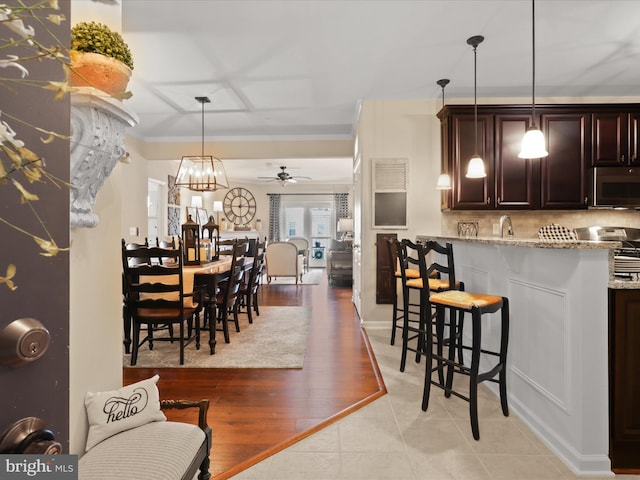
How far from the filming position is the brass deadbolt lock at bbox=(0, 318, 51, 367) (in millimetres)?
487

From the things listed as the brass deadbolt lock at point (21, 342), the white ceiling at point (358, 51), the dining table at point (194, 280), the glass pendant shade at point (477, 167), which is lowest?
the dining table at point (194, 280)

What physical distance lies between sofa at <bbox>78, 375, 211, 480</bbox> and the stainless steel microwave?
15.2 ft

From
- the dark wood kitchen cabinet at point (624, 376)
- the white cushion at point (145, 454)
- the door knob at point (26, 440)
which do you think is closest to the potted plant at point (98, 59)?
the door knob at point (26, 440)

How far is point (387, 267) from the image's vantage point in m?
4.41

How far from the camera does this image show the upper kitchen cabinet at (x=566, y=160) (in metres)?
4.12

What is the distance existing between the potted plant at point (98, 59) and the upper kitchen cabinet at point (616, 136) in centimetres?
477

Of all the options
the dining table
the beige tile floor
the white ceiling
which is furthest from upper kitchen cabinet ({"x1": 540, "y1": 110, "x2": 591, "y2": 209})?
the dining table

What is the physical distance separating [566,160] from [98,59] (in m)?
4.63

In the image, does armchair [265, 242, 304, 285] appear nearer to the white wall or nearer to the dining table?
the white wall

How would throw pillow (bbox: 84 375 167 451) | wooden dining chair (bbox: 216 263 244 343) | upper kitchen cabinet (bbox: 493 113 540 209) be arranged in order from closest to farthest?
throw pillow (bbox: 84 375 167 451), wooden dining chair (bbox: 216 263 244 343), upper kitchen cabinet (bbox: 493 113 540 209)

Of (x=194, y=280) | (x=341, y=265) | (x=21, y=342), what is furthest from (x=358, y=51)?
(x=341, y=265)

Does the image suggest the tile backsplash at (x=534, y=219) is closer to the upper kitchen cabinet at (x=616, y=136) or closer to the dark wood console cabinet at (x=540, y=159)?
the dark wood console cabinet at (x=540, y=159)

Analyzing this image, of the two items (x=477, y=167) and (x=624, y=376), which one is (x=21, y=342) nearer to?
(x=624, y=376)

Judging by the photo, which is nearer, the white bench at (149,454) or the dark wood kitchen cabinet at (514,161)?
the white bench at (149,454)
